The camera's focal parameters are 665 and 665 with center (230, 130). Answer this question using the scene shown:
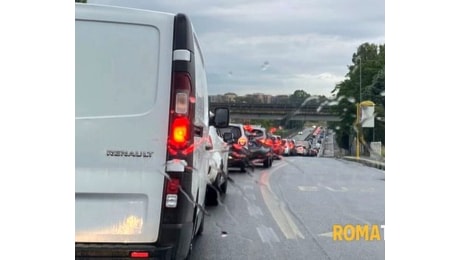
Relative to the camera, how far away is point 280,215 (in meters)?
4.46

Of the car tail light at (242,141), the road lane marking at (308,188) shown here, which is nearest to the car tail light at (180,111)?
the car tail light at (242,141)

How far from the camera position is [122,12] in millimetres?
2879

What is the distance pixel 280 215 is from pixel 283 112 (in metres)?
1.67

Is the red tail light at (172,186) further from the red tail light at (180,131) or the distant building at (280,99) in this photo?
the distant building at (280,99)

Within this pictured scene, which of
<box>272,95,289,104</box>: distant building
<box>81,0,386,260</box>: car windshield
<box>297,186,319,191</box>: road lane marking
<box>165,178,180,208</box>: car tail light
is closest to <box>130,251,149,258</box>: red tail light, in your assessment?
<box>165,178,180,208</box>: car tail light

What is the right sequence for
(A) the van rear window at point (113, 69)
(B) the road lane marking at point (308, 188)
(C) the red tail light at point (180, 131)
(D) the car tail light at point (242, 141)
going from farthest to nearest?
1. (B) the road lane marking at point (308, 188)
2. (D) the car tail light at point (242, 141)
3. (C) the red tail light at point (180, 131)
4. (A) the van rear window at point (113, 69)

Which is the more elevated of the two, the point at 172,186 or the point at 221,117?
the point at 221,117

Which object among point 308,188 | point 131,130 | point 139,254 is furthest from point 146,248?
point 308,188

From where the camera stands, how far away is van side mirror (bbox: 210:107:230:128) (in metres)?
3.17

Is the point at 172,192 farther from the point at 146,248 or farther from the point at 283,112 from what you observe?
the point at 283,112

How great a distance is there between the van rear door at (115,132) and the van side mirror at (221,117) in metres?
0.40

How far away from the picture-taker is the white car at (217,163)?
3.63 metres
